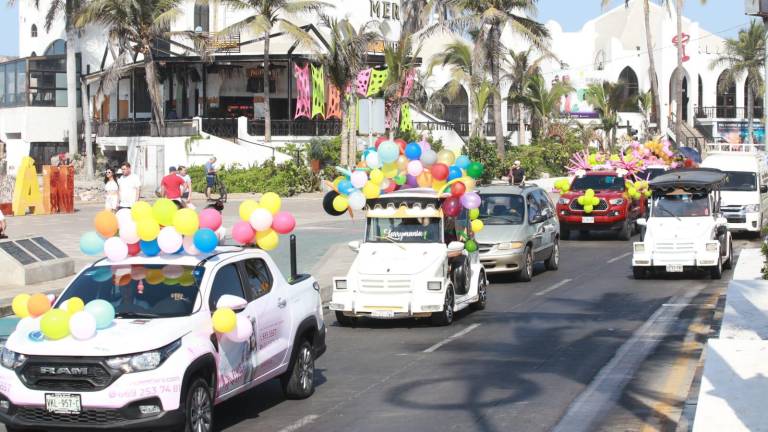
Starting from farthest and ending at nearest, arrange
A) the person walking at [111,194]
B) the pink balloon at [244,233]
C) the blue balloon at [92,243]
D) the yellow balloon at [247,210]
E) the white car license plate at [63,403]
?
the person walking at [111,194] → the yellow balloon at [247,210] → the pink balloon at [244,233] → the blue balloon at [92,243] → the white car license plate at [63,403]

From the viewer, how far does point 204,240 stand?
10.4 m

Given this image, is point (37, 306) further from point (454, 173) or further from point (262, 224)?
point (454, 173)

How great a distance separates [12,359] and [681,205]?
17077mm

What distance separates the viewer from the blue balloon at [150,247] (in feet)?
34.8

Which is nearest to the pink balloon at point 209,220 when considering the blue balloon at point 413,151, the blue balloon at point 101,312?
the blue balloon at point 101,312

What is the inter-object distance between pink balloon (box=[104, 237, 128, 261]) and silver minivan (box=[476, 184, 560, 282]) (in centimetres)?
1252

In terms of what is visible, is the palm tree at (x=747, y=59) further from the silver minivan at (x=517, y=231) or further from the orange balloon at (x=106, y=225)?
the orange balloon at (x=106, y=225)

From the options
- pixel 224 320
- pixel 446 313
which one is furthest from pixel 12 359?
pixel 446 313

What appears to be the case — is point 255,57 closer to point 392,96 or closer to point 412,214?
point 392,96

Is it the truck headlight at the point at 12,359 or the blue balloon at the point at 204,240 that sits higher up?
the blue balloon at the point at 204,240

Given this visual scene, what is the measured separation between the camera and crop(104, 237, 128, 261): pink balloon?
10.5 metres

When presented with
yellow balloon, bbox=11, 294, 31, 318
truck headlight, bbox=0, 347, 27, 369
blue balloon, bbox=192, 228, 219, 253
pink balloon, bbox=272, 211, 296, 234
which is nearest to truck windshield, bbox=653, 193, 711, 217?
pink balloon, bbox=272, 211, 296, 234

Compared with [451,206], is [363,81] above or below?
above

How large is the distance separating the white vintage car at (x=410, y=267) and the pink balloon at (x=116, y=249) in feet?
21.7
